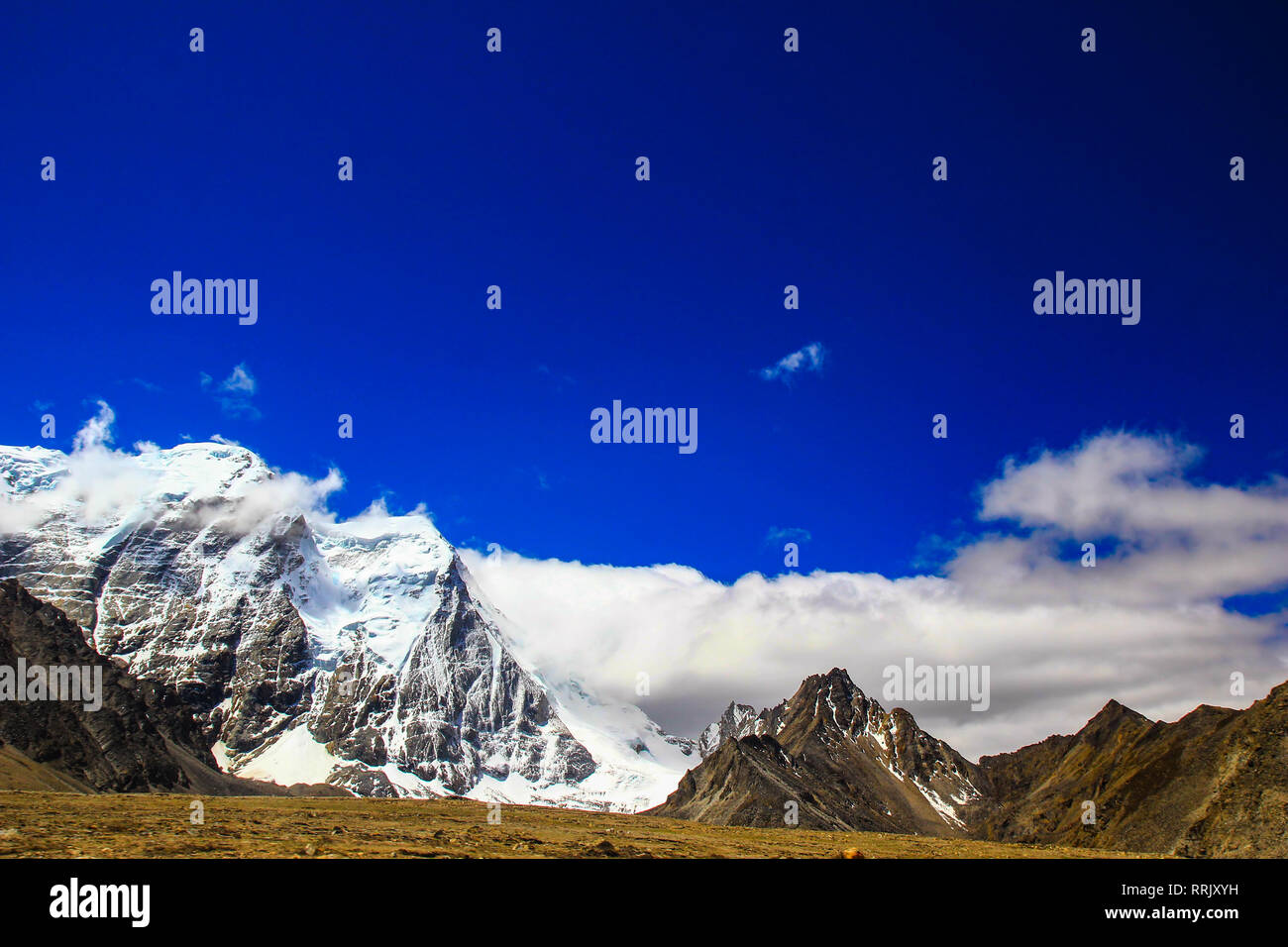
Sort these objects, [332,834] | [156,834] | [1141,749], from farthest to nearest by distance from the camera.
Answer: [1141,749], [332,834], [156,834]

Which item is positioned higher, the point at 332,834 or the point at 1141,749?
the point at 332,834

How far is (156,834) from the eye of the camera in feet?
88.1
